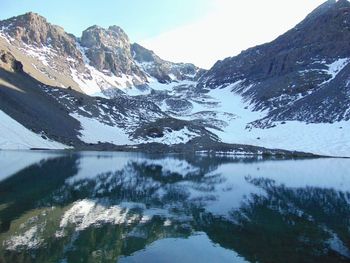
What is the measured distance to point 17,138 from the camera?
10769 centimetres

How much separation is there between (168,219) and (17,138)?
3405 inches

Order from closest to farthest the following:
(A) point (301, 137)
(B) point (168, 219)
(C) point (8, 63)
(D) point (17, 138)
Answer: (B) point (168, 219) < (D) point (17, 138) < (A) point (301, 137) < (C) point (8, 63)

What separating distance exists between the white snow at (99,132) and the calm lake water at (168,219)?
300 ft

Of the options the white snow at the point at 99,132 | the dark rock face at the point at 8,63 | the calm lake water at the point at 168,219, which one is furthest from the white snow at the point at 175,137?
the calm lake water at the point at 168,219

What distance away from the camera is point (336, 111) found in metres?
153

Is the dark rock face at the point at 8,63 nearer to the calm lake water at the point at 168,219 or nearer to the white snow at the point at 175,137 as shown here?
the white snow at the point at 175,137

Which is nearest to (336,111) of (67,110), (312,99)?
(312,99)

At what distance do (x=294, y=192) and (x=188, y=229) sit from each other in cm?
2153

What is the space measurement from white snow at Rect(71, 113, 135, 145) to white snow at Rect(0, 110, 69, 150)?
26048mm

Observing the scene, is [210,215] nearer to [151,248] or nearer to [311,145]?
[151,248]

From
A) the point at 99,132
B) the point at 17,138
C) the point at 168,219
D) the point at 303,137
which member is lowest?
the point at 168,219

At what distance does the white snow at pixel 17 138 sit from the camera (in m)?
104

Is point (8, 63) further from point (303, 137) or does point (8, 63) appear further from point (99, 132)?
point (303, 137)

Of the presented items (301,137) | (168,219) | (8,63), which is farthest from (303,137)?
(168,219)
